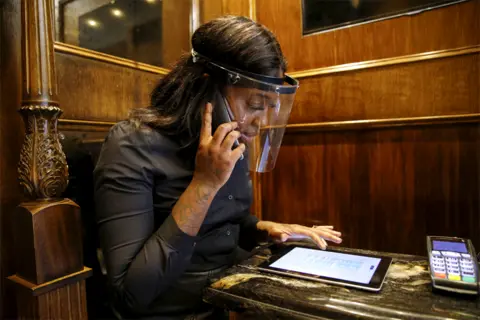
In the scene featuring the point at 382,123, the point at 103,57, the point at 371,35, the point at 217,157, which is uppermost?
the point at 371,35

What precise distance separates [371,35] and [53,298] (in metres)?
1.49

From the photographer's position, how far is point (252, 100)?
84 centimetres

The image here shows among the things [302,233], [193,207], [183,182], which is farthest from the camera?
[302,233]

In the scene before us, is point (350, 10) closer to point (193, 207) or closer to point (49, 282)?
point (193, 207)

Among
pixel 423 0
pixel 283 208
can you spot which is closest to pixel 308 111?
pixel 283 208

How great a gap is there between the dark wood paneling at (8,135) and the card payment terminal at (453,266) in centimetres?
104

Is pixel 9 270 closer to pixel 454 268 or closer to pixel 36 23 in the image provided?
pixel 36 23

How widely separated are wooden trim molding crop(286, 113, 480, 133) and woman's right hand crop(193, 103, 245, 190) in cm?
84

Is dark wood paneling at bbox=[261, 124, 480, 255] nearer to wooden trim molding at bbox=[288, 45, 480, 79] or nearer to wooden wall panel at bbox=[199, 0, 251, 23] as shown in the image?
wooden trim molding at bbox=[288, 45, 480, 79]

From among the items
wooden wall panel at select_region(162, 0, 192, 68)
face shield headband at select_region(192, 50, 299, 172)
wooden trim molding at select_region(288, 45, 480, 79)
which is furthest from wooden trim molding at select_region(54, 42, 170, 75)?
wooden trim molding at select_region(288, 45, 480, 79)

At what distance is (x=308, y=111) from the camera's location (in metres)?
1.52

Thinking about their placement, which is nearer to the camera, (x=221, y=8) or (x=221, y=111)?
(x=221, y=111)

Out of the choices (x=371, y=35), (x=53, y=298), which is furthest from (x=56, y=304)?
(x=371, y=35)

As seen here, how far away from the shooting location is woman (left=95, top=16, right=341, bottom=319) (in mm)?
709
